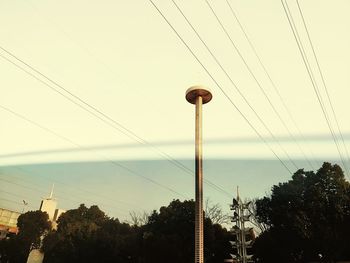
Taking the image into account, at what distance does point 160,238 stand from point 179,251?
8.10 ft

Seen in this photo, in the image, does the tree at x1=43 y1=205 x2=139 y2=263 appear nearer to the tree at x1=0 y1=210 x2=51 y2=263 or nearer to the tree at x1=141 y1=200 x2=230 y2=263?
the tree at x1=141 y1=200 x2=230 y2=263

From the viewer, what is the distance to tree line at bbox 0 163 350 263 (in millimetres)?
24281

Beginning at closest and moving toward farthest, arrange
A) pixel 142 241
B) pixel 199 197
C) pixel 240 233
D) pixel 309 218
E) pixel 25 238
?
pixel 199 197 → pixel 240 233 → pixel 309 218 → pixel 142 241 → pixel 25 238

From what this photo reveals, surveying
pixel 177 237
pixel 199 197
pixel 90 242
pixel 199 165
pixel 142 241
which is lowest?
pixel 199 197

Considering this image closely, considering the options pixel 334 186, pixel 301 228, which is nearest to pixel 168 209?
pixel 301 228

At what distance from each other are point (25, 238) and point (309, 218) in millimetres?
35825

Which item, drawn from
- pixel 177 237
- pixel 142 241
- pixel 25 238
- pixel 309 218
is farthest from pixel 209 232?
pixel 25 238

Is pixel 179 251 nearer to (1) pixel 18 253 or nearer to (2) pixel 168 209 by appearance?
(2) pixel 168 209

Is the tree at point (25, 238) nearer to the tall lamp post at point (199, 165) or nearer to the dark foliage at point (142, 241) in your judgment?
the dark foliage at point (142, 241)

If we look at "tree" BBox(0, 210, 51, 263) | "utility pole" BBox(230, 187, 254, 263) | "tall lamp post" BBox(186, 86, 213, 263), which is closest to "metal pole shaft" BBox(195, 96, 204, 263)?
"tall lamp post" BBox(186, 86, 213, 263)

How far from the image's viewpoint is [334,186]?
25000 millimetres

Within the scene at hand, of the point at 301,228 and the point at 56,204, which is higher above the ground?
the point at 56,204

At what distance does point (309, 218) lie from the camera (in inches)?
977

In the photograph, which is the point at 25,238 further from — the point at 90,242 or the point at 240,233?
the point at 240,233
